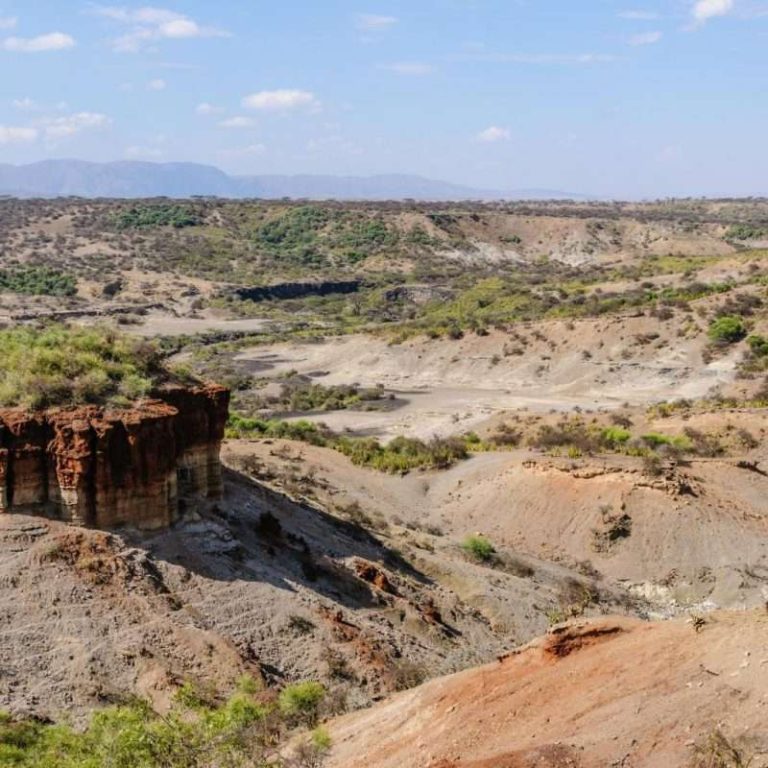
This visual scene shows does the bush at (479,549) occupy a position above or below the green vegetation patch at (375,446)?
below

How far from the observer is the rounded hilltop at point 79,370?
18.1 meters

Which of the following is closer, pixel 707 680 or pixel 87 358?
pixel 707 680

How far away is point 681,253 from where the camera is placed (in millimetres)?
113562

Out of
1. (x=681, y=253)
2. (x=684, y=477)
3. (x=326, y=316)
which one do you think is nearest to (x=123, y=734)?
(x=684, y=477)

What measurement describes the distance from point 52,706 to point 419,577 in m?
10.8

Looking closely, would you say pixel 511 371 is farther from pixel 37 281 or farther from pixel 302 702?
pixel 37 281

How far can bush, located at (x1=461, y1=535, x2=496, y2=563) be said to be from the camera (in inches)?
1084

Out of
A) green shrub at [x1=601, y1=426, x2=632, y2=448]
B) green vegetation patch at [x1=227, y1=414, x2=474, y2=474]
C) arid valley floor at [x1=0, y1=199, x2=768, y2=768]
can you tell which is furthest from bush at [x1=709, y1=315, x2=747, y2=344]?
green vegetation patch at [x1=227, y1=414, x2=474, y2=474]

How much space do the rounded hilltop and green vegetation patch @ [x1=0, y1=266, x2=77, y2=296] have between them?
7389cm

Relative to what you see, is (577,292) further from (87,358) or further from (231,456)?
(87,358)

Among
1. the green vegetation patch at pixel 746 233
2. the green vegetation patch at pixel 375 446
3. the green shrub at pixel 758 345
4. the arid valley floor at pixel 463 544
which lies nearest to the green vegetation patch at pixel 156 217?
the arid valley floor at pixel 463 544

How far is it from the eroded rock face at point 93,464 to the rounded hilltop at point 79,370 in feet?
1.32

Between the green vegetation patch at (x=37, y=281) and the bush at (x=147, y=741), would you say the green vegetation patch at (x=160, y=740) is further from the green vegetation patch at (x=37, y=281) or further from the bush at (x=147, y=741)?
the green vegetation patch at (x=37, y=281)

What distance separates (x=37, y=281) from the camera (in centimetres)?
9381
